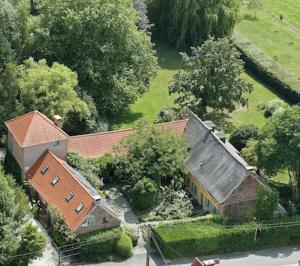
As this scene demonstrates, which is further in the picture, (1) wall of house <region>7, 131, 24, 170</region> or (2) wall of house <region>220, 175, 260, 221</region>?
(1) wall of house <region>7, 131, 24, 170</region>

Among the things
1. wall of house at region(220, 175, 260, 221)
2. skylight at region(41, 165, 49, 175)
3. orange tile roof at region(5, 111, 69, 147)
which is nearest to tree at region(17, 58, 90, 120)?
orange tile roof at region(5, 111, 69, 147)

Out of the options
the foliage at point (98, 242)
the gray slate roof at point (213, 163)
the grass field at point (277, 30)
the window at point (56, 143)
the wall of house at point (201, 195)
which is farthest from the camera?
the grass field at point (277, 30)

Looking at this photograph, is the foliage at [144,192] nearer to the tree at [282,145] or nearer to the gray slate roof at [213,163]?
the gray slate roof at [213,163]

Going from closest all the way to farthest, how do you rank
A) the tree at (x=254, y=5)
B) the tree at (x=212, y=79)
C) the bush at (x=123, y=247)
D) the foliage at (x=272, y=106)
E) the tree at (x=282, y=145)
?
the bush at (x=123, y=247), the tree at (x=282, y=145), the tree at (x=212, y=79), the foliage at (x=272, y=106), the tree at (x=254, y=5)

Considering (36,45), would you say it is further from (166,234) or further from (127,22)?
(166,234)

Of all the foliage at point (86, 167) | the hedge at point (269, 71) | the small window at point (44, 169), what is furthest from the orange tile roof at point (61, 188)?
the hedge at point (269, 71)

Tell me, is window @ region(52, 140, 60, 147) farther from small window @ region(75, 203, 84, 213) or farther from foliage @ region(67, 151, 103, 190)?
small window @ region(75, 203, 84, 213)

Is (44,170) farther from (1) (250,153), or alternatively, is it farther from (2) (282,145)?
(2) (282,145)

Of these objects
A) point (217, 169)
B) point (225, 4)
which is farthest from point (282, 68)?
point (217, 169)
